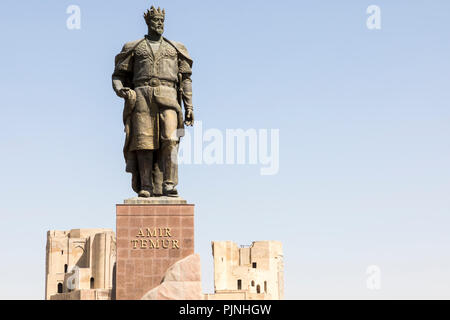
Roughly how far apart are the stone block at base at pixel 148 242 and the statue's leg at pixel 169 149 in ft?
2.05

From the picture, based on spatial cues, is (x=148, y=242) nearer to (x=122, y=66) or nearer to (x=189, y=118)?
(x=189, y=118)

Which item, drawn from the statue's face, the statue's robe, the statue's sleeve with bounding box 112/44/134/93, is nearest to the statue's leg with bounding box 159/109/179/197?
the statue's robe

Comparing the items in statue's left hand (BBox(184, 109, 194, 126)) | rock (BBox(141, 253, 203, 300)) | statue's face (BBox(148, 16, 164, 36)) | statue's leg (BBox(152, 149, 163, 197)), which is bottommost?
rock (BBox(141, 253, 203, 300))

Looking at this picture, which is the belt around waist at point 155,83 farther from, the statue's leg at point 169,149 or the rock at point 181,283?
the rock at point 181,283

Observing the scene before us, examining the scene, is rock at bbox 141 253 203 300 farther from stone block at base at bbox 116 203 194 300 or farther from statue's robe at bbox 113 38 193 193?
statue's robe at bbox 113 38 193 193

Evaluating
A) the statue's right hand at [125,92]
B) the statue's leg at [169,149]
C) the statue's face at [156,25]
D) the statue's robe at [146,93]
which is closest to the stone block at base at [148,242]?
the statue's leg at [169,149]

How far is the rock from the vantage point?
1797 centimetres

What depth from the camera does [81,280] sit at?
3684 inches

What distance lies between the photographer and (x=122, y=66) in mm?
20500

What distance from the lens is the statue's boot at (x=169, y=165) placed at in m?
20.1
